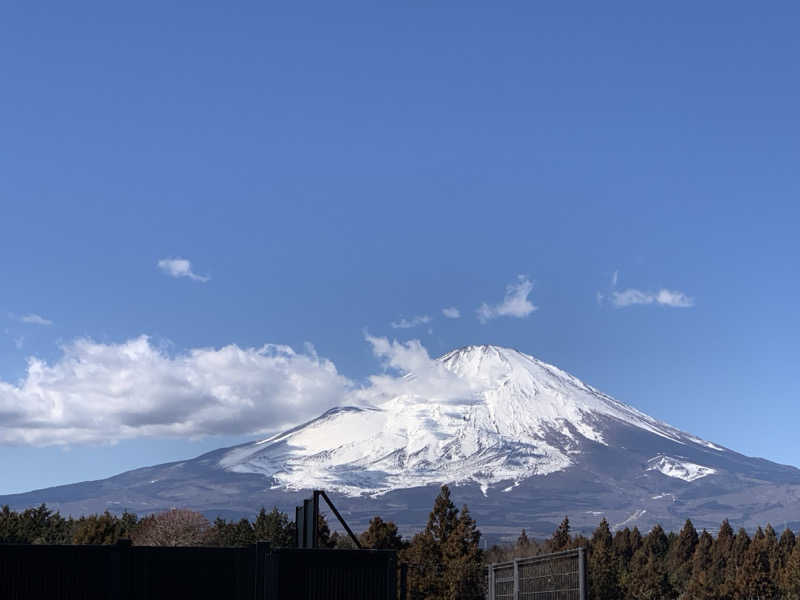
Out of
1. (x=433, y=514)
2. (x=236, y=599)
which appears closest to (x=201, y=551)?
(x=236, y=599)

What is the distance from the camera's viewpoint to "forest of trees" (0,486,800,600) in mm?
82688

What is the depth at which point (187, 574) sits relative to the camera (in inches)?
746

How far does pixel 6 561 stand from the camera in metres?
18.1

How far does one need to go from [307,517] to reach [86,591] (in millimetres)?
5878

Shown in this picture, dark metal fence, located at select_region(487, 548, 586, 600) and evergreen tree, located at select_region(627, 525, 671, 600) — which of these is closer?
dark metal fence, located at select_region(487, 548, 586, 600)

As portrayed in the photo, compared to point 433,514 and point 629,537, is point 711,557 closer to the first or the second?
point 629,537

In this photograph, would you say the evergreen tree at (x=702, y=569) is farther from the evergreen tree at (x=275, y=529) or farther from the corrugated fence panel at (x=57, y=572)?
the corrugated fence panel at (x=57, y=572)

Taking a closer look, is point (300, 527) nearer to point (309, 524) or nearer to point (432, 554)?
point (309, 524)

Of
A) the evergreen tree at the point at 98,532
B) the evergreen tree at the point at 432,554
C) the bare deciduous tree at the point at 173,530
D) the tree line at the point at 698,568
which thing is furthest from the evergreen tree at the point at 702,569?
the evergreen tree at the point at 98,532

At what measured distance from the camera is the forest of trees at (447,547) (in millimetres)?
82688

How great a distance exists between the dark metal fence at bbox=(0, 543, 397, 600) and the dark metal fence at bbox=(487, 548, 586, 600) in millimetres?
2256

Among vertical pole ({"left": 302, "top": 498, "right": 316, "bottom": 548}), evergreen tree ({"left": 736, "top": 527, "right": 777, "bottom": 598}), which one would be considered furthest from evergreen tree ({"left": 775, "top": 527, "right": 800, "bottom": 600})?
vertical pole ({"left": 302, "top": 498, "right": 316, "bottom": 548})

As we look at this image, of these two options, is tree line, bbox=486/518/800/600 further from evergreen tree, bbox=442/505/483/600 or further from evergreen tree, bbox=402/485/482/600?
evergreen tree, bbox=402/485/482/600

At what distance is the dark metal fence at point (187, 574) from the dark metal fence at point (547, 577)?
226 cm
